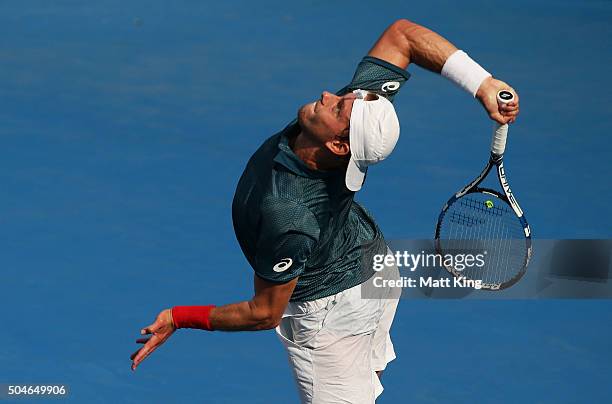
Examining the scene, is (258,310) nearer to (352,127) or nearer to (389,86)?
(352,127)

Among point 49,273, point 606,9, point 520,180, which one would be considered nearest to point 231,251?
point 49,273

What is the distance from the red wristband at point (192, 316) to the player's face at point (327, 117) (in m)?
1.03

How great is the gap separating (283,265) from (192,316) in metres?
0.58

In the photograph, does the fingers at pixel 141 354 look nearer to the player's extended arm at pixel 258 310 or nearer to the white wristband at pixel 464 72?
the player's extended arm at pixel 258 310

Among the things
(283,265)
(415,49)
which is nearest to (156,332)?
(283,265)

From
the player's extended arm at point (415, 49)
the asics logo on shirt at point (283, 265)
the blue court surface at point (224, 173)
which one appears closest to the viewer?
the asics logo on shirt at point (283, 265)

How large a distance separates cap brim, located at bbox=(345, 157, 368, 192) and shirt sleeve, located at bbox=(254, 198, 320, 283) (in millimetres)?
213

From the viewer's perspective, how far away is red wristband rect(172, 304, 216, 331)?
20.0ft

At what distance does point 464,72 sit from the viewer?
6.14 metres

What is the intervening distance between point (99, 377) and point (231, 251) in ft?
5.33

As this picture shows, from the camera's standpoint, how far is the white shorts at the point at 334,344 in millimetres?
6266

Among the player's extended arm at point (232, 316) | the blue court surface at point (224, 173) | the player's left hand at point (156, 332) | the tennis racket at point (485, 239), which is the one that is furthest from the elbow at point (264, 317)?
the blue court surface at point (224, 173)

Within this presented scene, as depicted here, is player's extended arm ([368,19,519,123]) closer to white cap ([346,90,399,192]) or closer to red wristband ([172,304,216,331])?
white cap ([346,90,399,192])

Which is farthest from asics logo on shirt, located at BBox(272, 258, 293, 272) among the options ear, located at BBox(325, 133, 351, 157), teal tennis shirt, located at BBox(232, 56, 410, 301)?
ear, located at BBox(325, 133, 351, 157)
